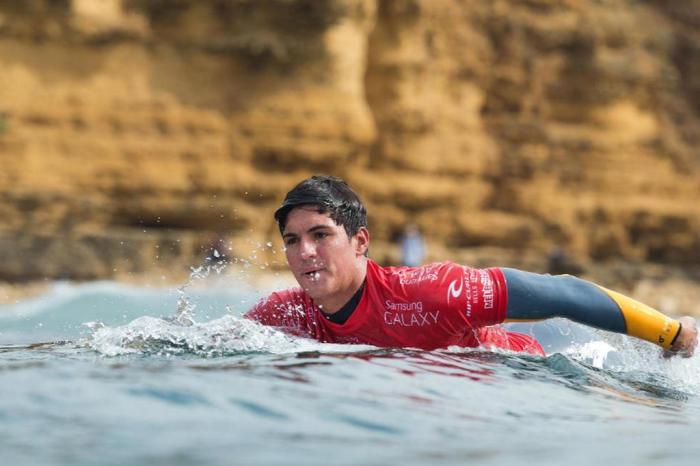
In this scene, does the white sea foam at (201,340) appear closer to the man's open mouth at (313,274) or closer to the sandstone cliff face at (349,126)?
the man's open mouth at (313,274)

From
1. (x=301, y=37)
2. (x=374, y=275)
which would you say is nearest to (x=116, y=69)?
(x=301, y=37)

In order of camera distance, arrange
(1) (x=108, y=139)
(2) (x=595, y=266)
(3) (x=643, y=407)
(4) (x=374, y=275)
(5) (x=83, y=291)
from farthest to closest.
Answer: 1. (2) (x=595, y=266)
2. (1) (x=108, y=139)
3. (5) (x=83, y=291)
4. (4) (x=374, y=275)
5. (3) (x=643, y=407)

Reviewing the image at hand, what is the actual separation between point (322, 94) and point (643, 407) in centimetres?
1370

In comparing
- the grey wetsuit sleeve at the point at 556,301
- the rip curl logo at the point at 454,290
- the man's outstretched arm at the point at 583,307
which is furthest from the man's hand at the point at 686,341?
the rip curl logo at the point at 454,290

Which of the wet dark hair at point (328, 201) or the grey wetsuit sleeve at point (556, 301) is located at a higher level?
the wet dark hair at point (328, 201)

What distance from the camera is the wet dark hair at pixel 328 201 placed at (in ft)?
14.0

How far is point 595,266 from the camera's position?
18.2 metres

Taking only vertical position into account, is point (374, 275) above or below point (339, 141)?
below

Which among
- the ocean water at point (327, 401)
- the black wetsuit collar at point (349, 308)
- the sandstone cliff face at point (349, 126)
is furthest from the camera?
Answer: the sandstone cliff face at point (349, 126)

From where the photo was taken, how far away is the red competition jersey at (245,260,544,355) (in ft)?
13.8

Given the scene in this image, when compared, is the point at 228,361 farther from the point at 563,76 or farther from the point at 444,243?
the point at 563,76

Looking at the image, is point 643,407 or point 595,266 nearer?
point 643,407

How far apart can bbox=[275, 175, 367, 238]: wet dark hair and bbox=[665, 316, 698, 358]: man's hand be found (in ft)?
4.56

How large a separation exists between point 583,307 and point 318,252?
1.07 m
